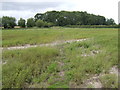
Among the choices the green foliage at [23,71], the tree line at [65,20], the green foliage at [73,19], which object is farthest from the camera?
the green foliage at [73,19]

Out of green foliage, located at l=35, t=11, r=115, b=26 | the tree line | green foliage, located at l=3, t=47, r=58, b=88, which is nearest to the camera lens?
green foliage, located at l=3, t=47, r=58, b=88

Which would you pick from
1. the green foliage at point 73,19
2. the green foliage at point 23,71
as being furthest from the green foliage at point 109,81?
the green foliage at point 73,19

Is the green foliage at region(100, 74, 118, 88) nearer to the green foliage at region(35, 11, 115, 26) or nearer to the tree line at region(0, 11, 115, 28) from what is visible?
the tree line at region(0, 11, 115, 28)

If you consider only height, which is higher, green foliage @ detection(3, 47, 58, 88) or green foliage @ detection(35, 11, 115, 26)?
green foliage @ detection(35, 11, 115, 26)

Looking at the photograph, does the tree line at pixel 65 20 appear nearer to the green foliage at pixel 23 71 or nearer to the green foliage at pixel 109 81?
the green foliage at pixel 23 71

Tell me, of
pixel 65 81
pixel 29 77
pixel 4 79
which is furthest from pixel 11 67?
pixel 65 81

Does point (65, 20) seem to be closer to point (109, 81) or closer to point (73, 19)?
point (73, 19)

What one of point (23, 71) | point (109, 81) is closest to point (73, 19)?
point (23, 71)

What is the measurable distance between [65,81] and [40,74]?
125 centimetres

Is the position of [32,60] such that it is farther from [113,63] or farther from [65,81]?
[113,63]

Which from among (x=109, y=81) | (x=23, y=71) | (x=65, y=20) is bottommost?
(x=109, y=81)

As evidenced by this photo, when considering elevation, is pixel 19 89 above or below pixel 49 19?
below

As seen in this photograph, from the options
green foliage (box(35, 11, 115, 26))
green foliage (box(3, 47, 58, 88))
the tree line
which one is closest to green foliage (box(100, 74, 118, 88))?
green foliage (box(3, 47, 58, 88))

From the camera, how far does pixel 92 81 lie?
13.8 ft
